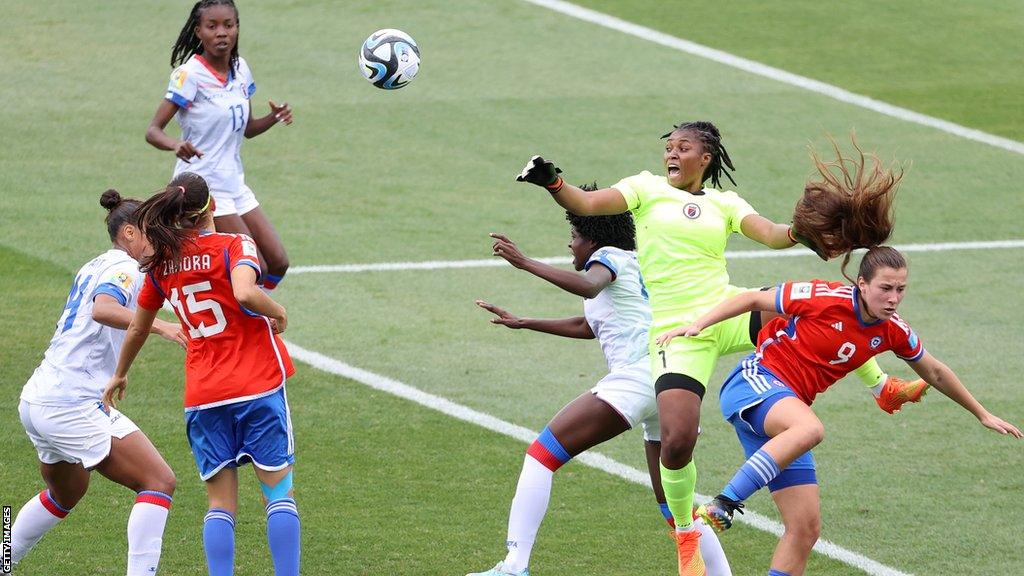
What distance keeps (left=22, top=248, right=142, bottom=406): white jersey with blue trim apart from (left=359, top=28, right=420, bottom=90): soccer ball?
393 centimetres

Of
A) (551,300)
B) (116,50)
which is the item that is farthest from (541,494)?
(116,50)

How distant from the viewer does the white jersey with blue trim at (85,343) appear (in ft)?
23.8

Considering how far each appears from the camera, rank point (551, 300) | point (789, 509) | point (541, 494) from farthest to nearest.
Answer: point (551, 300) < point (541, 494) < point (789, 509)

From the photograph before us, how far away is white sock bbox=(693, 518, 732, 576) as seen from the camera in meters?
7.49

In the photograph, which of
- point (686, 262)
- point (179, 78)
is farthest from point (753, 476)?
point (179, 78)

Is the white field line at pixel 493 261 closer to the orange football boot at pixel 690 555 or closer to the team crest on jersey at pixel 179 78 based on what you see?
the team crest on jersey at pixel 179 78

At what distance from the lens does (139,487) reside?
7.26 meters

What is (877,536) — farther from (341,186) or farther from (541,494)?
(341,186)

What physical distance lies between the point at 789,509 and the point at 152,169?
10983 millimetres

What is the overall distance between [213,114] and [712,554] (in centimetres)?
565

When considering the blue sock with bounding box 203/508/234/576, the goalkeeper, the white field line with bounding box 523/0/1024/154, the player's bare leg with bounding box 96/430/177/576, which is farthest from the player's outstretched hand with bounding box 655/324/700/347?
the white field line with bounding box 523/0/1024/154

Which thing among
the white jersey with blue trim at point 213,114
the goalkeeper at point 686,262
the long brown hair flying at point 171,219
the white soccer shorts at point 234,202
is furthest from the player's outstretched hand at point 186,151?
the goalkeeper at point 686,262

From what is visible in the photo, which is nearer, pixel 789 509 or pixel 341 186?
pixel 789 509

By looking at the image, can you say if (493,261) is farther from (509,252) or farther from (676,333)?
(676,333)
